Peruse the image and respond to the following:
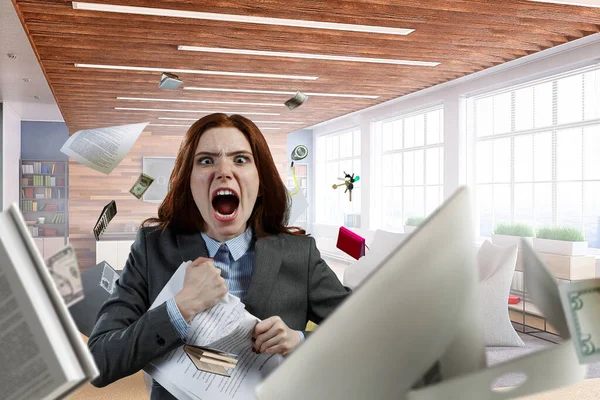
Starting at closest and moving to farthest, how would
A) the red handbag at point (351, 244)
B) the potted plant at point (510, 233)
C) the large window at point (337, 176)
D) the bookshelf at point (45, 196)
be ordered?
the red handbag at point (351, 244) < the potted plant at point (510, 233) < the bookshelf at point (45, 196) < the large window at point (337, 176)

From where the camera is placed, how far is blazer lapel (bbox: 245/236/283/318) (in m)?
1.32

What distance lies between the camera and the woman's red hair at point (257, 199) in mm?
1387

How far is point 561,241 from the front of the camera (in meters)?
6.52

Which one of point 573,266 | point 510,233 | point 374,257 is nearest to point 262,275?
point 374,257

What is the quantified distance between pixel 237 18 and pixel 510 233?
4428mm

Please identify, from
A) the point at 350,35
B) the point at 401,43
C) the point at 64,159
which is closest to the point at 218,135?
the point at 350,35

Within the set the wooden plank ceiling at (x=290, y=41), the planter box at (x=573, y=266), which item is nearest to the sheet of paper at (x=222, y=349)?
the wooden plank ceiling at (x=290, y=41)

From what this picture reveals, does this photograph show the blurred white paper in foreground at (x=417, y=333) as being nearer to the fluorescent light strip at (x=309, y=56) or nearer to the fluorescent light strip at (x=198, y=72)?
the fluorescent light strip at (x=309, y=56)

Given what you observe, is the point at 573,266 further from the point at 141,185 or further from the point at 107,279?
the point at 107,279

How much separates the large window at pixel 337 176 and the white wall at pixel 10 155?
262 inches

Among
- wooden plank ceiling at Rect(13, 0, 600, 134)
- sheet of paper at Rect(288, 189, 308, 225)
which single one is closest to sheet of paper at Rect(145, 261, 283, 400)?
sheet of paper at Rect(288, 189, 308, 225)

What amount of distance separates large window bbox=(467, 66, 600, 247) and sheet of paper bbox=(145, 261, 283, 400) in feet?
21.7

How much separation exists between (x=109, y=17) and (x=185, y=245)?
4102 mm

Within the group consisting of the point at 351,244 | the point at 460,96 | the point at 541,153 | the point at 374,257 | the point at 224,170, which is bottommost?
the point at 374,257
